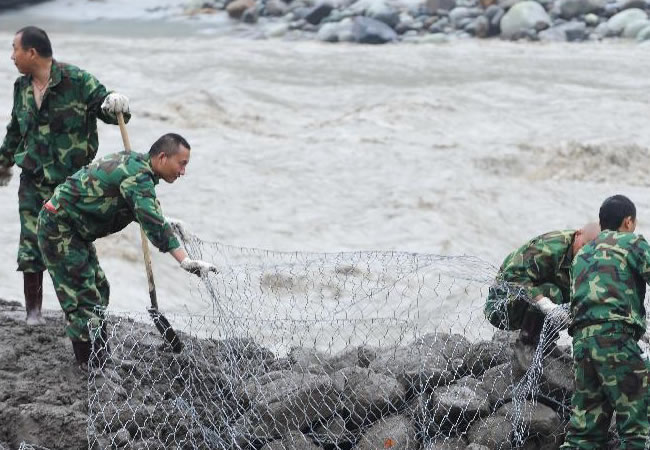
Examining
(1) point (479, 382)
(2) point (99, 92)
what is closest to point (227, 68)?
(2) point (99, 92)

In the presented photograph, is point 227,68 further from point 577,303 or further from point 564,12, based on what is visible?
point 577,303

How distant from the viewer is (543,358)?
522 cm

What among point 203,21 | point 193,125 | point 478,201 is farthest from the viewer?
point 203,21

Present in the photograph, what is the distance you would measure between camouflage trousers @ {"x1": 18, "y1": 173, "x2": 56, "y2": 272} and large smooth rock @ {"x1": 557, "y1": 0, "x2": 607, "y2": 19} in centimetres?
1901

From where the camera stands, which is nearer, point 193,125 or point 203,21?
point 193,125

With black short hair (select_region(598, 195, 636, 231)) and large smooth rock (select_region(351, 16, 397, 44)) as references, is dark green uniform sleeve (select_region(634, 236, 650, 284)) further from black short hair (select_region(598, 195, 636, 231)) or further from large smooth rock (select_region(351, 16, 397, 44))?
large smooth rock (select_region(351, 16, 397, 44))

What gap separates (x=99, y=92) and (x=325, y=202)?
6326 mm

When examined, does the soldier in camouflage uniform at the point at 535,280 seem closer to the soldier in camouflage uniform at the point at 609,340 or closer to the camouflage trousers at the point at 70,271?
the soldier in camouflage uniform at the point at 609,340

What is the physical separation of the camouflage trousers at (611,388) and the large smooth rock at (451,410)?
1.79ft

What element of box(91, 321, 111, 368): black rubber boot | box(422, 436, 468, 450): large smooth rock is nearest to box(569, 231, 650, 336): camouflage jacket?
box(422, 436, 468, 450): large smooth rock

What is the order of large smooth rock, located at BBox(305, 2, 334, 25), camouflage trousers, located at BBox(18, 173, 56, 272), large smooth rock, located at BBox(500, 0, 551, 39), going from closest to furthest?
1. camouflage trousers, located at BBox(18, 173, 56, 272)
2. large smooth rock, located at BBox(500, 0, 551, 39)
3. large smooth rock, located at BBox(305, 2, 334, 25)

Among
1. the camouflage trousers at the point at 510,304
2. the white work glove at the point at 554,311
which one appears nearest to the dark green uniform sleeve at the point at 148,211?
the camouflage trousers at the point at 510,304

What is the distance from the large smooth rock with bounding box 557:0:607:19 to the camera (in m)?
23.2

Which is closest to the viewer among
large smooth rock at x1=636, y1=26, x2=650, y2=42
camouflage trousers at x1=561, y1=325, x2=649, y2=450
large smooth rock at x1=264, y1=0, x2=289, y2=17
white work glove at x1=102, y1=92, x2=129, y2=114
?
camouflage trousers at x1=561, y1=325, x2=649, y2=450
